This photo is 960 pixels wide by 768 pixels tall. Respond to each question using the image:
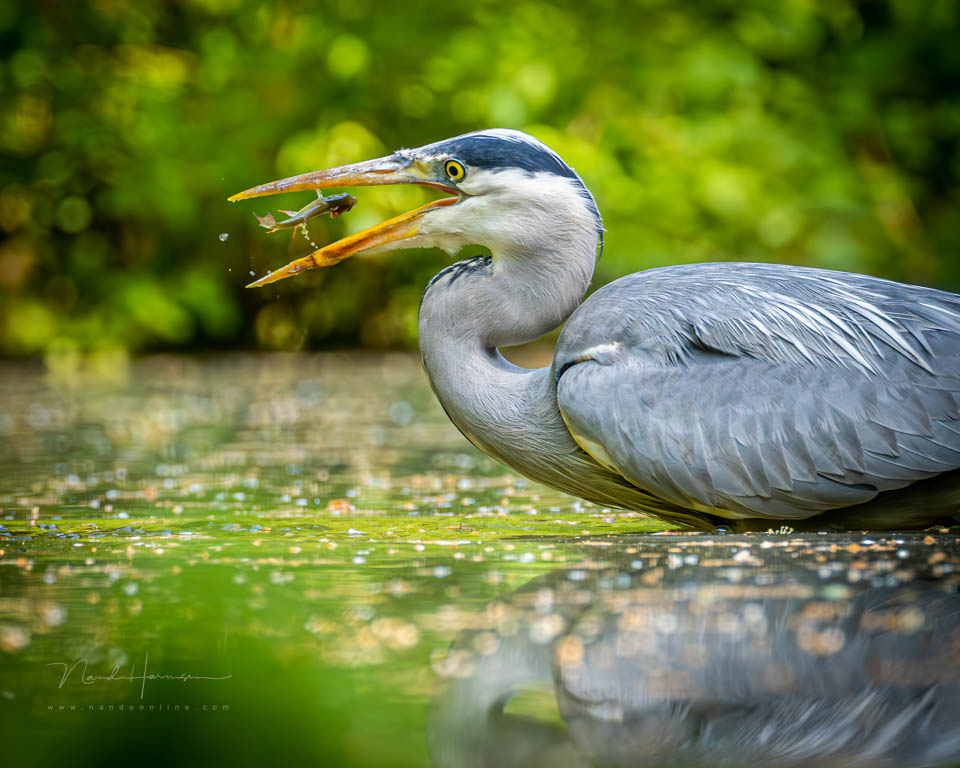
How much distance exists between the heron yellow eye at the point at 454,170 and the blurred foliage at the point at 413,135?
26.2ft

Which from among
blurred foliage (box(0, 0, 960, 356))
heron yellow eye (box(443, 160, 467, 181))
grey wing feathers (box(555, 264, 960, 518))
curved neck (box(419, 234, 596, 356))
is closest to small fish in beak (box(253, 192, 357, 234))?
heron yellow eye (box(443, 160, 467, 181))

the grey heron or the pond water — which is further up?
the grey heron

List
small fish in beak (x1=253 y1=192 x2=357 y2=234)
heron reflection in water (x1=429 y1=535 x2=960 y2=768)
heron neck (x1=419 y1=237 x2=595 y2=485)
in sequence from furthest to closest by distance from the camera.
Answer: small fish in beak (x1=253 y1=192 x2=357 y2=234)
heron neck (x1=419 y1=237 x2=595 y2=485)
heron reflection in water (x1=429 y1=535 x2=960 y2=768)

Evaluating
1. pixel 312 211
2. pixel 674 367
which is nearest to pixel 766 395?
pixel 674 367

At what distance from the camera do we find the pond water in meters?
2.14

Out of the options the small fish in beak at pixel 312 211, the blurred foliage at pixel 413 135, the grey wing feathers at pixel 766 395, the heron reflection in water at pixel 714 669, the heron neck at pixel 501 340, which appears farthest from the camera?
the blurred foliage at pixel 413 135

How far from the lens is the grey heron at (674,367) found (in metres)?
3.98

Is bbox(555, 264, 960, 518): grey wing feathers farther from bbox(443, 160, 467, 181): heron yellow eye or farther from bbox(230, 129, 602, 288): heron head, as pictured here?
bbox(443, 160, 467, 181): heron yellow eye

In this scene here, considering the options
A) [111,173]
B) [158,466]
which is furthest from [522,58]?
[158,466]

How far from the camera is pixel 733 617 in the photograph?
290 cm

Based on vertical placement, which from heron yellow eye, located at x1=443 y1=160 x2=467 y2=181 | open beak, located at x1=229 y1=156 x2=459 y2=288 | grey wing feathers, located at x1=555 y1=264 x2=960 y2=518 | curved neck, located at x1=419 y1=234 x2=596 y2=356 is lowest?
grey wing feathers, located at x1=555 y1=264 x2=960 y2=518

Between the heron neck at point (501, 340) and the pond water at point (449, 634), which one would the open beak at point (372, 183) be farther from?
the pond water at point (449, 634)

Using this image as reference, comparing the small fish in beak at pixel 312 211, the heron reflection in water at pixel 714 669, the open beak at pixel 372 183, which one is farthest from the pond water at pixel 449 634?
the small fish in beak at pixel 312 211

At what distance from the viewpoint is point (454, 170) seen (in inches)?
181
